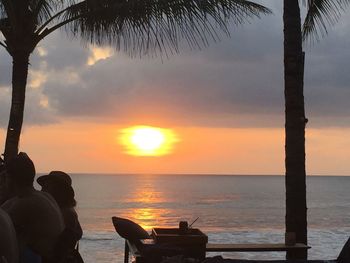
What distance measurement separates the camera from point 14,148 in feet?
31.8

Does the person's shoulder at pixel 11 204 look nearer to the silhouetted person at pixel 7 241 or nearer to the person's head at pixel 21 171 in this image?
the person's head at pixel 21 171

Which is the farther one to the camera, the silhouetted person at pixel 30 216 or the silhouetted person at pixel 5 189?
the silhouetted person at pixel 5 189

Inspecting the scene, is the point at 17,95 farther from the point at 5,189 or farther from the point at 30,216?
the point at 30,216

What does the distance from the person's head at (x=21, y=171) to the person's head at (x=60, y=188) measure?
1060 mm

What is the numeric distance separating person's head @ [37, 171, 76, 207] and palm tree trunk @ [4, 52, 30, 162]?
13.1 feet

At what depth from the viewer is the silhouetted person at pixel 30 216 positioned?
184 inches

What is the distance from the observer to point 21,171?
189 inches

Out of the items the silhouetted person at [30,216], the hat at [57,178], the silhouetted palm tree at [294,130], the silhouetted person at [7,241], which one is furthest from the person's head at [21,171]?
the silhouetted palm tree at [294,130]

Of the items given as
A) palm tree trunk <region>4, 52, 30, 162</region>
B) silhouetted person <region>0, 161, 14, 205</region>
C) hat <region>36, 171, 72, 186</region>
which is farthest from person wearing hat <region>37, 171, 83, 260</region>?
palm tree trunk <region>4, 52, 30, 162</region>

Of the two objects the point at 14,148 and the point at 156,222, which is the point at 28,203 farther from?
the point at 156,222

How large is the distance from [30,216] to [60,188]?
127 centimetres

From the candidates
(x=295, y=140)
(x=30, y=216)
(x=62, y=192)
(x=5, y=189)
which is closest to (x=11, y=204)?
(x=30, y=216)

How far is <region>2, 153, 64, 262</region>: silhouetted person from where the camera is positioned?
4676 mm

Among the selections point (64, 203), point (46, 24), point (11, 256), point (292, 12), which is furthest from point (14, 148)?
point (11, 256)
